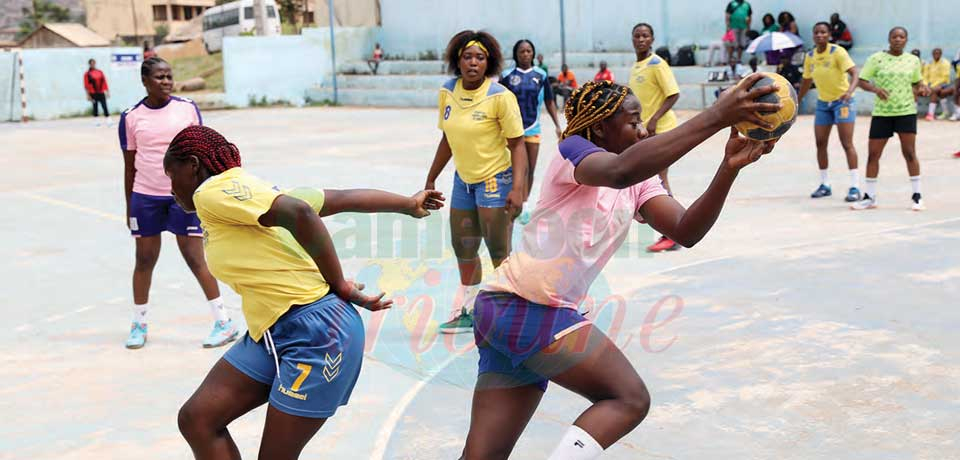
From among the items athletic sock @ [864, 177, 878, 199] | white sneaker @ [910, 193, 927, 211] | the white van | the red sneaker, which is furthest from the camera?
the white van

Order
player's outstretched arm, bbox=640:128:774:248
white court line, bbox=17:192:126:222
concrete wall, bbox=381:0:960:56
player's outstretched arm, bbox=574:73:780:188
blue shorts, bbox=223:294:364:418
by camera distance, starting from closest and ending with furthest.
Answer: player's outstretched arm, bbox=574:73:780:188, player's outstretched arm, bbox=640:128:774:248, blue shorts, bbox=223:294:364:418, white court line, bbox=17:192:126:222, concrete wall, bbox=381:0:960:56

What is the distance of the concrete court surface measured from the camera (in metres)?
4.74

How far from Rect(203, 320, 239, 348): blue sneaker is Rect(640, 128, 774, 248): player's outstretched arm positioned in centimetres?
368

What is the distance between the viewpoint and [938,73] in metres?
20.0

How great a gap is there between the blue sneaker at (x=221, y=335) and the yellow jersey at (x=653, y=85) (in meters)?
4.28

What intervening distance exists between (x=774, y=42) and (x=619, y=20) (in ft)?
24.3

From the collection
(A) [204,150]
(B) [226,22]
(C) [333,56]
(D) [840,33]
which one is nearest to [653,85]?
(A) [204,150]

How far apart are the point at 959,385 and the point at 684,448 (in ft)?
5.38

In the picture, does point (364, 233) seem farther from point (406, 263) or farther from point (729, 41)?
point (729, 41)

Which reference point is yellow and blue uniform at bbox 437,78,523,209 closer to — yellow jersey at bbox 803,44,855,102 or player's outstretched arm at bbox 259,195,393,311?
player's outstretched arm at bbox 259,195,393,311

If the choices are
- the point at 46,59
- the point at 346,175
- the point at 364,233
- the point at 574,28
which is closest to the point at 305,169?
the point at 346,175

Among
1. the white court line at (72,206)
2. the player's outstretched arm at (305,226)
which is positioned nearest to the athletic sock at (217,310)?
the player's outstretched arm at (305,226)

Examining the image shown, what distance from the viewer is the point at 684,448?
4500 millimetres

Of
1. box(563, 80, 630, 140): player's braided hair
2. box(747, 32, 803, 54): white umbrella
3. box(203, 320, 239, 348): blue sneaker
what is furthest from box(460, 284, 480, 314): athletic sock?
box(747, 32, 803, 54): white umbrella
